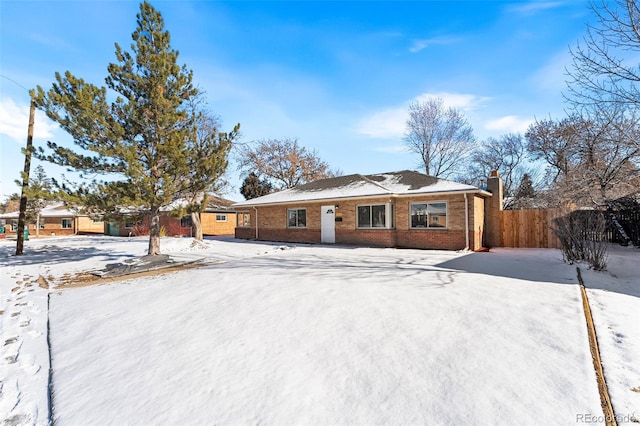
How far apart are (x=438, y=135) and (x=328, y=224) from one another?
1868cm

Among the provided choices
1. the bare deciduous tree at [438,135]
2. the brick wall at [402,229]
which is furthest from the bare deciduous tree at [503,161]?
the brick wall at [402,229]

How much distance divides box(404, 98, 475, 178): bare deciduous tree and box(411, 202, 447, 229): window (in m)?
17.7

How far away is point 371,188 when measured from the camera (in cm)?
1578

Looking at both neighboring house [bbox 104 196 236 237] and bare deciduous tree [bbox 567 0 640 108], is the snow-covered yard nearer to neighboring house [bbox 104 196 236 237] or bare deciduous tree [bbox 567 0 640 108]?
bare deciduous tree [bbox 567 0 640 108]

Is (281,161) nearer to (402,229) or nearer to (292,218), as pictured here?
(292,218)

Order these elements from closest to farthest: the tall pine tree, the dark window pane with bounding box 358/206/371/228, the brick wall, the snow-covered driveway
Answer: the snow-covered driveway, the tall pine tree, the brick wall, the dark window pane with bounding box 358/206/371/228

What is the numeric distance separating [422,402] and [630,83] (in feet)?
Answer: 35.6

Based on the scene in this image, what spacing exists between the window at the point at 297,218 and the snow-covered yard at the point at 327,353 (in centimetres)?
1124

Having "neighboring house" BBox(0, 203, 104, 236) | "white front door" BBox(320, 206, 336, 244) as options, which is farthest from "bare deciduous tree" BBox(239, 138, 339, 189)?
"neighboring house" BBox(0, 203, 104, 236)

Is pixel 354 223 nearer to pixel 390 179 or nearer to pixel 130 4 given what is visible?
pixel 390 179

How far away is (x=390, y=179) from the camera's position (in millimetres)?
17766

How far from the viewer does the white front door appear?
16609 mm

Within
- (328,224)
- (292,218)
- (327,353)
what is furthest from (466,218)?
(327,353)

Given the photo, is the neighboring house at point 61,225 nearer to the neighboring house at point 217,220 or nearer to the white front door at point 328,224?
the neighboring house at point 217,220
